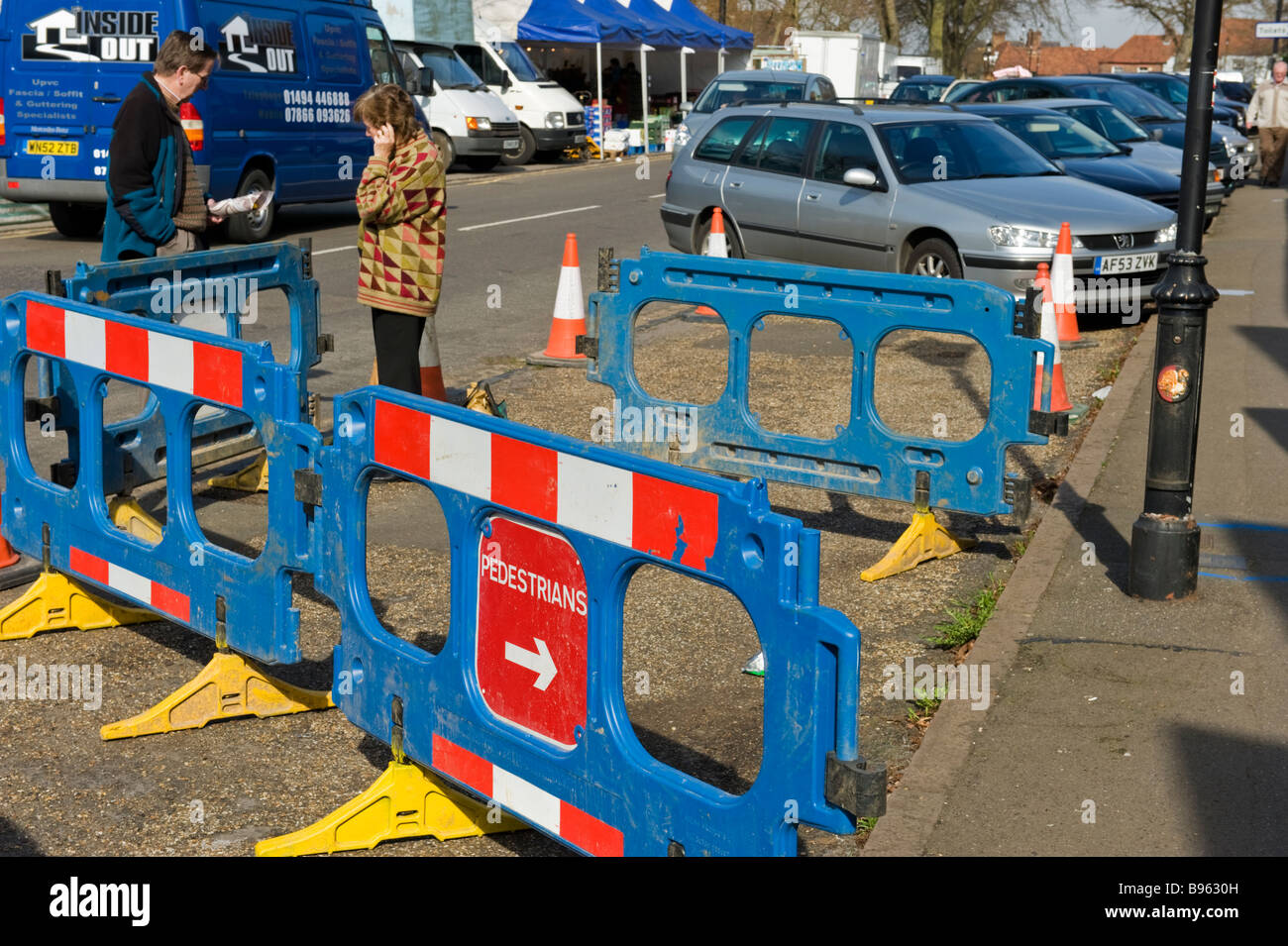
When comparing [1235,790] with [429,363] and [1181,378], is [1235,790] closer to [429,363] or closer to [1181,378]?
[1181,378]

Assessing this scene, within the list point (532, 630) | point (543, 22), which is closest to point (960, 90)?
point (543, 22)

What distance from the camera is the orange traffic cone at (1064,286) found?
11.1m

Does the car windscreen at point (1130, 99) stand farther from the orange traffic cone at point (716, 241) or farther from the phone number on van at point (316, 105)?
the phone number on van at point (316, 105)

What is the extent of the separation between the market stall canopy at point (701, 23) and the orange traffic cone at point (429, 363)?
3052 cm

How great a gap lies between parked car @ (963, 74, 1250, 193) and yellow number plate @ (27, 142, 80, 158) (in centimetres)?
1209

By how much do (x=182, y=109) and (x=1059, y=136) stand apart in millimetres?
8818

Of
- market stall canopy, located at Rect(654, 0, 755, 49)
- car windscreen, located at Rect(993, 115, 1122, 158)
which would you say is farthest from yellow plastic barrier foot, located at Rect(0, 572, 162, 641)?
market stall canopy, located at Rect(654, 0, 755, 49)


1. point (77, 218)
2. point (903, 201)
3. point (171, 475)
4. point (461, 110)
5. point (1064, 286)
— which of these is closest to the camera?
point (171, 475)

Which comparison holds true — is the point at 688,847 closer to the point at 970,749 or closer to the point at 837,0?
the point at 970,749

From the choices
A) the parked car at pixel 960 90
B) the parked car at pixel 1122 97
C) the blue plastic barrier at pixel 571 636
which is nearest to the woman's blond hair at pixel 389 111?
the blue plastic barrier at pixel 571 636

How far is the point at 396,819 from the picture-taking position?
4.00m

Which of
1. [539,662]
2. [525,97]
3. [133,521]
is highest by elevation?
[525,97]
